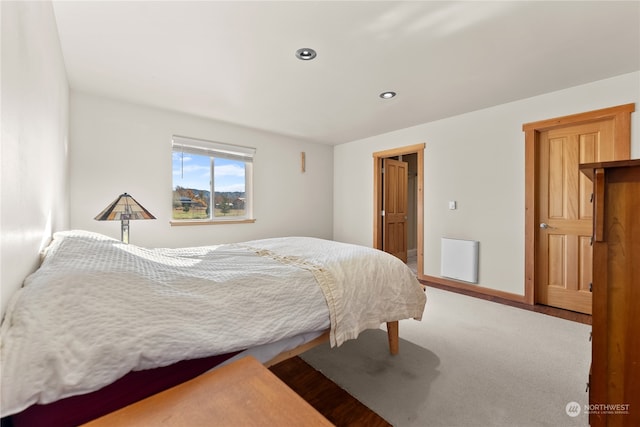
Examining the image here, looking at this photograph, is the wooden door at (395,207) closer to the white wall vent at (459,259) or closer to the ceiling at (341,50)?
the white wall vent at (459,259)

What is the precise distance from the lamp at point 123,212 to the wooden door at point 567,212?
13.3 feet

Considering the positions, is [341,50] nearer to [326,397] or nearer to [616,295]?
[616,295]

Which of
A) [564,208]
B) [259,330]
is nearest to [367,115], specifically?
[564,208]

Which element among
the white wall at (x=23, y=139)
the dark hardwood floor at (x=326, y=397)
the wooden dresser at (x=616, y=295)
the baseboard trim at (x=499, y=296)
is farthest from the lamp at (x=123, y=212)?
the baseboard trim at (x=499, y=296)

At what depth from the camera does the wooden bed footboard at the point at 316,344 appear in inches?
53.8

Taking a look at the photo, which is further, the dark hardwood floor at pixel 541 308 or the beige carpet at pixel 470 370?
the dark hardwood floor at pixel 541 308

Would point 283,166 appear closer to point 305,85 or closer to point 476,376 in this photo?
point 305,85

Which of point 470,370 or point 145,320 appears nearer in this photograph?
point 145,320

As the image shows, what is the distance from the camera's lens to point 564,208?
2.93 metres

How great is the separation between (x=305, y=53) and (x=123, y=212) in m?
2.06

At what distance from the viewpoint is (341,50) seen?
6.93 feet

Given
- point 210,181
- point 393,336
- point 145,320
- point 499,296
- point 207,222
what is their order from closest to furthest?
point 145,320, point 393,336, point 499,296, point 207,222, point 210,181

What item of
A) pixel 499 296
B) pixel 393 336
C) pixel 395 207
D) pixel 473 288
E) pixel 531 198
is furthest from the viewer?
pixel 395 207

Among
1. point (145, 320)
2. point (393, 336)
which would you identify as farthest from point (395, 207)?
point (145, 320)
